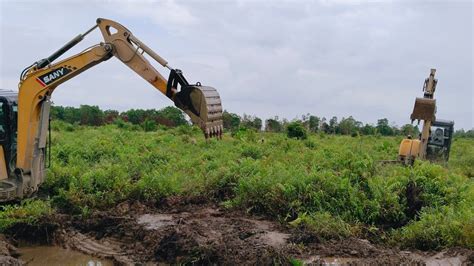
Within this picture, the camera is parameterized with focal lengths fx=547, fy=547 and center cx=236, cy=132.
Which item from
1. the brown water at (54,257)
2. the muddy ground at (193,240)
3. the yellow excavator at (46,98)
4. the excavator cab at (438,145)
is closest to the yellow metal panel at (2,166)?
the yellow excavator at (46,98)

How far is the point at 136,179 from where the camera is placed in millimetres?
13266

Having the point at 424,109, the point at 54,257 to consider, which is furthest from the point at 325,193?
the point at 424,109

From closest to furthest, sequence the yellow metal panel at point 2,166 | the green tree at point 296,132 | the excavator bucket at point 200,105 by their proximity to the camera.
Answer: the excavator bucket at point 200,105, the yellow metal panel at point 2,166, the green tree at point 296,132

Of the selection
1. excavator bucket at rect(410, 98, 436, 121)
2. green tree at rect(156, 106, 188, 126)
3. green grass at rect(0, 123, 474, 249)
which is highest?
excavator bucket at rect(410, 98, 436, 121)

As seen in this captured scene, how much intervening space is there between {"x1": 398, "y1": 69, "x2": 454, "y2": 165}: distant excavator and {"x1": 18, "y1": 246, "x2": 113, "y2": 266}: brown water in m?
10.4

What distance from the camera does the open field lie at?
837 centimetres

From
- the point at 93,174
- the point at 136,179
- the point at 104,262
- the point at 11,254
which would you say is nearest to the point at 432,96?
the point at 136,179

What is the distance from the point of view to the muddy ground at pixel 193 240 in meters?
7.85

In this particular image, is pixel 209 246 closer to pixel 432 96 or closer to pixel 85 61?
pixel 85 61

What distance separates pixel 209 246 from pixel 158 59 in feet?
11.7

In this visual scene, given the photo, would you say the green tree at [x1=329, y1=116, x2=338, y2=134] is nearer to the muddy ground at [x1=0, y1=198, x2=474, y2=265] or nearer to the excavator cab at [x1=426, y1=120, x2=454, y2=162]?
the excavator cab at [x1=426, y1=120, x2=454, y2=162]

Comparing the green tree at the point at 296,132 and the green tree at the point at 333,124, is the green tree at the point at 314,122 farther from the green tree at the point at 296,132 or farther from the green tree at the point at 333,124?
the green tree at the point at 296,132

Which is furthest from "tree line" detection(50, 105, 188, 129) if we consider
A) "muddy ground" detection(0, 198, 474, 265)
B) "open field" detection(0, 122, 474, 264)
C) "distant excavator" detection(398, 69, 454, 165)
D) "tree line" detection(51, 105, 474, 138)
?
"muddy ground" detection(0, 198, 474, 265)

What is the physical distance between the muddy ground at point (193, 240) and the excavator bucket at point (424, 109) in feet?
25.4
